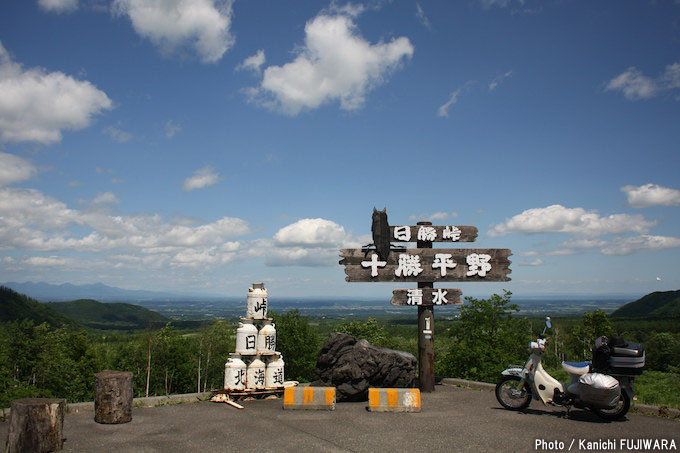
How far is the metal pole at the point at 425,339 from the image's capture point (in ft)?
39.9

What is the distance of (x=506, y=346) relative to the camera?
52.8 ft

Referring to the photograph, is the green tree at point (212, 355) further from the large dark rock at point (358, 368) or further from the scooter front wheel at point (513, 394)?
the scooter front wheel at point (513, 394)

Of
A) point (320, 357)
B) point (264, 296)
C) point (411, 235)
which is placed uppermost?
point (411, 235)

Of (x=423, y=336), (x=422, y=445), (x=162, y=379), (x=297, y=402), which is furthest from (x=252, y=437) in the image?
(x=162, y=379)

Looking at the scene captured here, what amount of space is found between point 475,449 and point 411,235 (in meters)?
6.66

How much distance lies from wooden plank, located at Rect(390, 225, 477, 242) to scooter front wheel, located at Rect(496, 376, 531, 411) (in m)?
4.26

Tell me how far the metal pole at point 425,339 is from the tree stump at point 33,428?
28.3 ft

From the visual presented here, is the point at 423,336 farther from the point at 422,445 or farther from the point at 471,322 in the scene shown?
the point at 422,445

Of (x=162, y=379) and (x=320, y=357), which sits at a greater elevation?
(x=320, y=357)

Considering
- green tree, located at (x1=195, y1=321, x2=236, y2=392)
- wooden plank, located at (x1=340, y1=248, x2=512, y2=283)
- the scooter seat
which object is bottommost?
green tree, located at (x1=195, y1=321, x2=236, y2=392)

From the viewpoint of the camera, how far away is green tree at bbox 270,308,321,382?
106ft

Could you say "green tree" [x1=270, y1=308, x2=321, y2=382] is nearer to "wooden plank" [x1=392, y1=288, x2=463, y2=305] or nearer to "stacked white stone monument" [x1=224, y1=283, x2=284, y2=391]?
"wooden plank" [x1=392, y1=288, x2=463, y2=305]

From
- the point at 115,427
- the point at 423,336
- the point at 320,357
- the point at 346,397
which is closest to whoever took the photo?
the point at 115,427

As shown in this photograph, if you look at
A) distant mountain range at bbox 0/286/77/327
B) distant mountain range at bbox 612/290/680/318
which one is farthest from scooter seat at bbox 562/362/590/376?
distant mountain range at bbox 612/290/680/318
